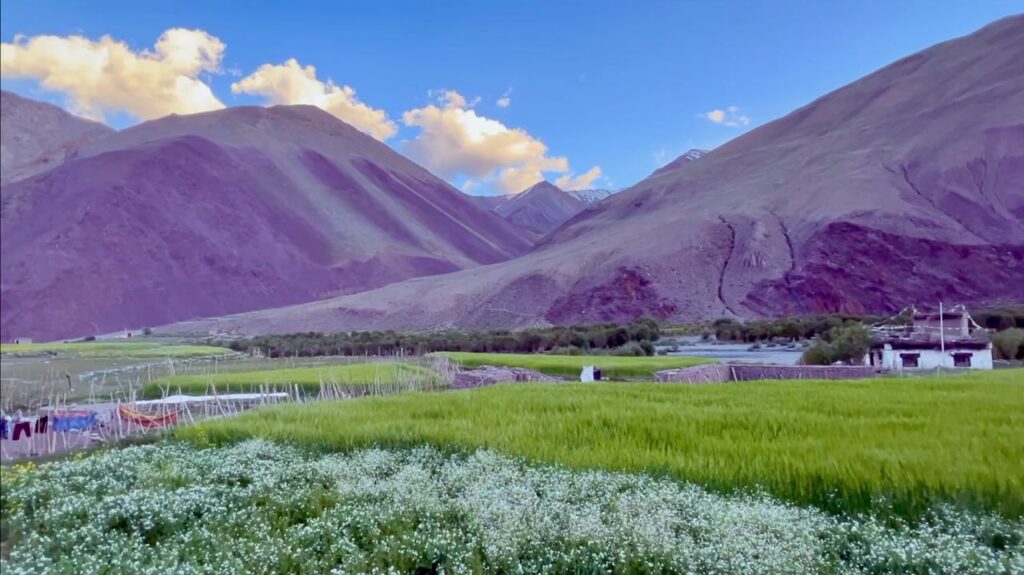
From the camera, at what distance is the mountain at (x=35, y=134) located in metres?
98.9

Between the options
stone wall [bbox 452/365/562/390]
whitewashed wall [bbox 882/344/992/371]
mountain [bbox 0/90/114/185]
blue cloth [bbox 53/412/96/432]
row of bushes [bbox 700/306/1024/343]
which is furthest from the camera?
mountain [bbox 0/90/114/185]

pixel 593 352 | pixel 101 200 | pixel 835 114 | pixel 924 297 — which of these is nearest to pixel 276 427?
pixel 924 297

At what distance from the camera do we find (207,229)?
82.4 m

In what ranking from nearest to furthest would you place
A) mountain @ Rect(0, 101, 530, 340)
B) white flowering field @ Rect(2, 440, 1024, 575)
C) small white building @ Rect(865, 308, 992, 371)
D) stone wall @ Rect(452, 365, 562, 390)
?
white flowering field @ Rect(2, 440, 1024, 575) → small white building @ Rect(865, 308, 992, 371) → stone wall @ Rect(452, 365, 562, 390) → mountain @ Rect(0, 101, 530, 340)

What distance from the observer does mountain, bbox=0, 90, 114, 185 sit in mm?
98875

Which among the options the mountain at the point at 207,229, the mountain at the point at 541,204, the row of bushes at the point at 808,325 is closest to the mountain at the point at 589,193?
the mountain at the point at 541,204

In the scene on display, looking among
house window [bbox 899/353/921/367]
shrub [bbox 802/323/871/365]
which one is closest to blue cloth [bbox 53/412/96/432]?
shrub [bbox 802/323/871/365]

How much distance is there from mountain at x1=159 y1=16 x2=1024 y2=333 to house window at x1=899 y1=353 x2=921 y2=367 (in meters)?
1.56

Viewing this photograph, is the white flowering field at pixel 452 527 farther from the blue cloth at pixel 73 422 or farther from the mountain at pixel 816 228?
the mountain at pixel 816 228

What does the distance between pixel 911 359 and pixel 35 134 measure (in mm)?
131305

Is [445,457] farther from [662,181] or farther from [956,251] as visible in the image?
[662,181]

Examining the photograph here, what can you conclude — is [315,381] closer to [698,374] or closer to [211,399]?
[211,399]

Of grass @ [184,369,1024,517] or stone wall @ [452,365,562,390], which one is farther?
stone wall @ [452,365,562,390]

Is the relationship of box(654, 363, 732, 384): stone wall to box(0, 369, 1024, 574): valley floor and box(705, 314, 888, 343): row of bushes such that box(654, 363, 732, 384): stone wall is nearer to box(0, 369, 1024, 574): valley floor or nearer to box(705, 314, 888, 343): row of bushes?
box(705, 314, 888, 343): row of bushes
